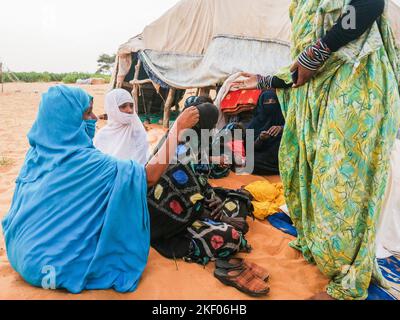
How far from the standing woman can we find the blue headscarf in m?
1.03

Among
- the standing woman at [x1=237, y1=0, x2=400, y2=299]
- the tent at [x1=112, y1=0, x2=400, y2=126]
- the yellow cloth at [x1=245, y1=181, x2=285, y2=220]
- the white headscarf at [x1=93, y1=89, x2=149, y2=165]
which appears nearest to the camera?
the standing woman at [x1=237, y1=0, x2=400, y2=299]

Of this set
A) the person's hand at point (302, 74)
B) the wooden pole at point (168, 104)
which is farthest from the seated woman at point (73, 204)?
the wooden pole at point (168, 104)

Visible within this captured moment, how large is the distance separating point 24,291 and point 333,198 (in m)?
1.72

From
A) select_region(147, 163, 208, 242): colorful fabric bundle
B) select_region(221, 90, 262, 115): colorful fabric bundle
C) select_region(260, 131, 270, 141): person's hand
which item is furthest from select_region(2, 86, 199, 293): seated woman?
select_region(221, 90, 262, 115): colorful fabric bundle

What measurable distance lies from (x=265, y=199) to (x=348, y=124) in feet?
5.65

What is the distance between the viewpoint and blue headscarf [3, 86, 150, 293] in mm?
1812

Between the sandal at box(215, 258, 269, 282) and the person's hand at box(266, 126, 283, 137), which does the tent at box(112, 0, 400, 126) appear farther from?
the sandal at box(215, 258, 269, 282)

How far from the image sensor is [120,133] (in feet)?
→ 11.8

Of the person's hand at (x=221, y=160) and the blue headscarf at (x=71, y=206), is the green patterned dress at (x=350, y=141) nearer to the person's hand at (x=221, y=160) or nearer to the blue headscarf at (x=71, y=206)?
the blue headscarf at (x=71, y=206)

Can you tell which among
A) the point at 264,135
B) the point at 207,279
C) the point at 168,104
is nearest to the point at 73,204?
the point at 207,279

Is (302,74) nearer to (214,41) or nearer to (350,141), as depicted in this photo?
(350,141)

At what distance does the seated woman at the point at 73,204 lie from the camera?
1813 millimetres

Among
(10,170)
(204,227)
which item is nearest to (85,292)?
(204,227)
